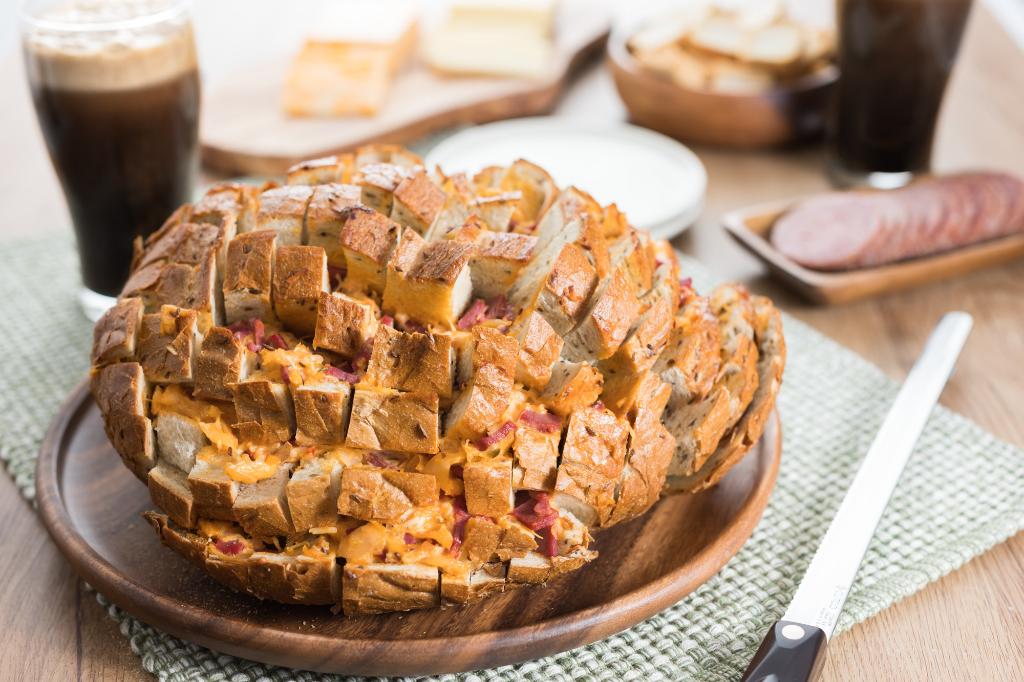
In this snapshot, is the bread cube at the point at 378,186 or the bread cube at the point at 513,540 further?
the bread cube at the point at 378,186

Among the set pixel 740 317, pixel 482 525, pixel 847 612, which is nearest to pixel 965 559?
pixel 847 612

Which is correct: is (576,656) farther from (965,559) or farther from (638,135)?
(638,135)

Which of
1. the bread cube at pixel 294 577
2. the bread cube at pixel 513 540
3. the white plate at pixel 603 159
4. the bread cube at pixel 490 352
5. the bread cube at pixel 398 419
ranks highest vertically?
the bread cube at pixel 490 352

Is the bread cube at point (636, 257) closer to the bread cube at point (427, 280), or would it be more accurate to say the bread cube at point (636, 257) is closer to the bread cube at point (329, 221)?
the bread cube at point (427, 280)

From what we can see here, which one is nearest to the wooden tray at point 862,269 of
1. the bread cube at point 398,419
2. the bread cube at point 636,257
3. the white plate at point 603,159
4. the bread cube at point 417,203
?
the white plate at point 603,159

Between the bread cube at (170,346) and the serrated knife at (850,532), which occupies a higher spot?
the bread cube at (170,346)

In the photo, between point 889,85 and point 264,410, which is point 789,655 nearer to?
point 264,410
